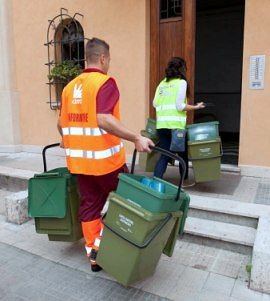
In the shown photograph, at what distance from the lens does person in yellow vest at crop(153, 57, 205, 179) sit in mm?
4043

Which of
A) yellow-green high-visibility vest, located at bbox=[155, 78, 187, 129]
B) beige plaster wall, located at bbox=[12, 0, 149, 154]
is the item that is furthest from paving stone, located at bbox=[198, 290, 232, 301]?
beige plaster wall, located at bbox=[12, 0, 149, 154]

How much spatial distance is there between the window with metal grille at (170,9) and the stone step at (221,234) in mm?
3316

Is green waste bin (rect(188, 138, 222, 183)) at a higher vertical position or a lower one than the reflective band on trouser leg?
higher

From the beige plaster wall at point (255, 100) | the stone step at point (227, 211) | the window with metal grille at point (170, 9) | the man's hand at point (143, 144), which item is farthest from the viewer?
the window with metal grille at point (170, 9)

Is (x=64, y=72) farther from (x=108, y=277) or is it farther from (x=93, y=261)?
(x=108, y=277)

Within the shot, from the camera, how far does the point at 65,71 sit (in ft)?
21.0

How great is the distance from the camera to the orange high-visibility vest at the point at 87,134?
8.73ft

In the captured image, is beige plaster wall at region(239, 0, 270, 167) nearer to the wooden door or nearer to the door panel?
the wooden door

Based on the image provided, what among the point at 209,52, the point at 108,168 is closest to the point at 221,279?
the point at 108,168

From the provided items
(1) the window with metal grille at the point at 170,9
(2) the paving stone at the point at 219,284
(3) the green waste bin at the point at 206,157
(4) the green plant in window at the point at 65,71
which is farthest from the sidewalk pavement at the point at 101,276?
(1) the window with metal grille at the point at 170,9

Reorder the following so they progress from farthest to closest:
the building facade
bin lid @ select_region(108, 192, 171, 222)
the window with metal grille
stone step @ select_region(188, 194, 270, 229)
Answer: the window with metal grille
the building facade
stone step @ select_region(188, 194, 270, 229)
bin lid @ select_region(108, 192, 171, 222)

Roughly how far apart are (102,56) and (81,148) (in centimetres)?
76

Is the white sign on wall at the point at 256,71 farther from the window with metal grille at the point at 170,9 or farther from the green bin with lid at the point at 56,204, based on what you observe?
the green bin with lid at the point at 56,204

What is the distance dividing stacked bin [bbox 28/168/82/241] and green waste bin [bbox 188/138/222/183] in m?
1.61
